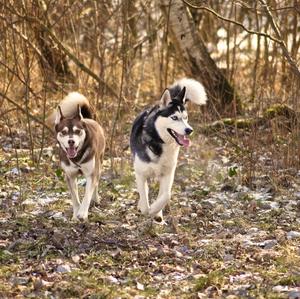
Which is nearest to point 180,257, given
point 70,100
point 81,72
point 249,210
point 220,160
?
point 249,210

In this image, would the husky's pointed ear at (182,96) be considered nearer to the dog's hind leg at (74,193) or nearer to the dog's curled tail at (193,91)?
the dog's curled tail at (193,91)

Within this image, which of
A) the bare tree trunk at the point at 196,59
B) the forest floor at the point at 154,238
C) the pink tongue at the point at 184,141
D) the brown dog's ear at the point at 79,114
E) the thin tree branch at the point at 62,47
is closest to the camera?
the forest floor at the point at 154,238

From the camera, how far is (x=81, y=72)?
10930 millimetres

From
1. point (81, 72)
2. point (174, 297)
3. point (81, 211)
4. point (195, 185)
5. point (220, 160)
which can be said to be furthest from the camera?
point (81, 72)

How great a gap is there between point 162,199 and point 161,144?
51 centimetres

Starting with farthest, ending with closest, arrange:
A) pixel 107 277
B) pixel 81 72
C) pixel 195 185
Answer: pixel 81 72 < pixel 195 185 < pixel 107 277

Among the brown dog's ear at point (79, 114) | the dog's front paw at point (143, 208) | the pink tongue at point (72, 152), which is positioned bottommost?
the dog's front paw at point (143, 208)

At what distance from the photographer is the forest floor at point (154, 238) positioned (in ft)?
15.8

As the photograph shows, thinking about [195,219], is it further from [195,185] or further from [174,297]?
[174,297]

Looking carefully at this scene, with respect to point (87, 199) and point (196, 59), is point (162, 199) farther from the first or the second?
point (196, 59)

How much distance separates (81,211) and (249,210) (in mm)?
1740

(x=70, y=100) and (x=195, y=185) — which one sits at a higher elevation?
(x=70, y=100)

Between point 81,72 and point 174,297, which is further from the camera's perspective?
point 81,72

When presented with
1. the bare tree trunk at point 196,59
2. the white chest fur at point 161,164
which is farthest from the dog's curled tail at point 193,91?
the bare tree trunk at point 196,59
